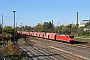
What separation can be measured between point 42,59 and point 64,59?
2.69 meters

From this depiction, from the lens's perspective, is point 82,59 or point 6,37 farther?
point 6,37

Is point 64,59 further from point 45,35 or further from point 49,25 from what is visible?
point 49,25

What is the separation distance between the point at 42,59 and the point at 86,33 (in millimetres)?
64433

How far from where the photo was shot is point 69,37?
48281 millimetres

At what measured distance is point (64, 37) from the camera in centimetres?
5094

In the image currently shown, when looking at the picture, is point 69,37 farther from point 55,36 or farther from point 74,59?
point 74,59

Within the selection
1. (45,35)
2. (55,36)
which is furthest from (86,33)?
(55,36)

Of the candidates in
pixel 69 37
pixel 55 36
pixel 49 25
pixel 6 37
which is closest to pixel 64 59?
pixel 69 37

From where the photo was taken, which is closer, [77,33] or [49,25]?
[77,33]

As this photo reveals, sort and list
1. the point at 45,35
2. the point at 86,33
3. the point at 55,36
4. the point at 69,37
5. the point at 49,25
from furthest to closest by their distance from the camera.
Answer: the point at 49,25 < the point at 86,33 < the point at 45,35 < the point at 55,36 < the point at 69,37

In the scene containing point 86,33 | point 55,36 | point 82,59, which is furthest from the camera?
point 86,33

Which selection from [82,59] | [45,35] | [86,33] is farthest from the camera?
[86,33]

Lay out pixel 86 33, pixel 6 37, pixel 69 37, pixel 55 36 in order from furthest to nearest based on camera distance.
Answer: pixel 86 33
pixel 6 37
pixel 55 36
pixel 69 37

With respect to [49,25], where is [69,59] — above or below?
below
